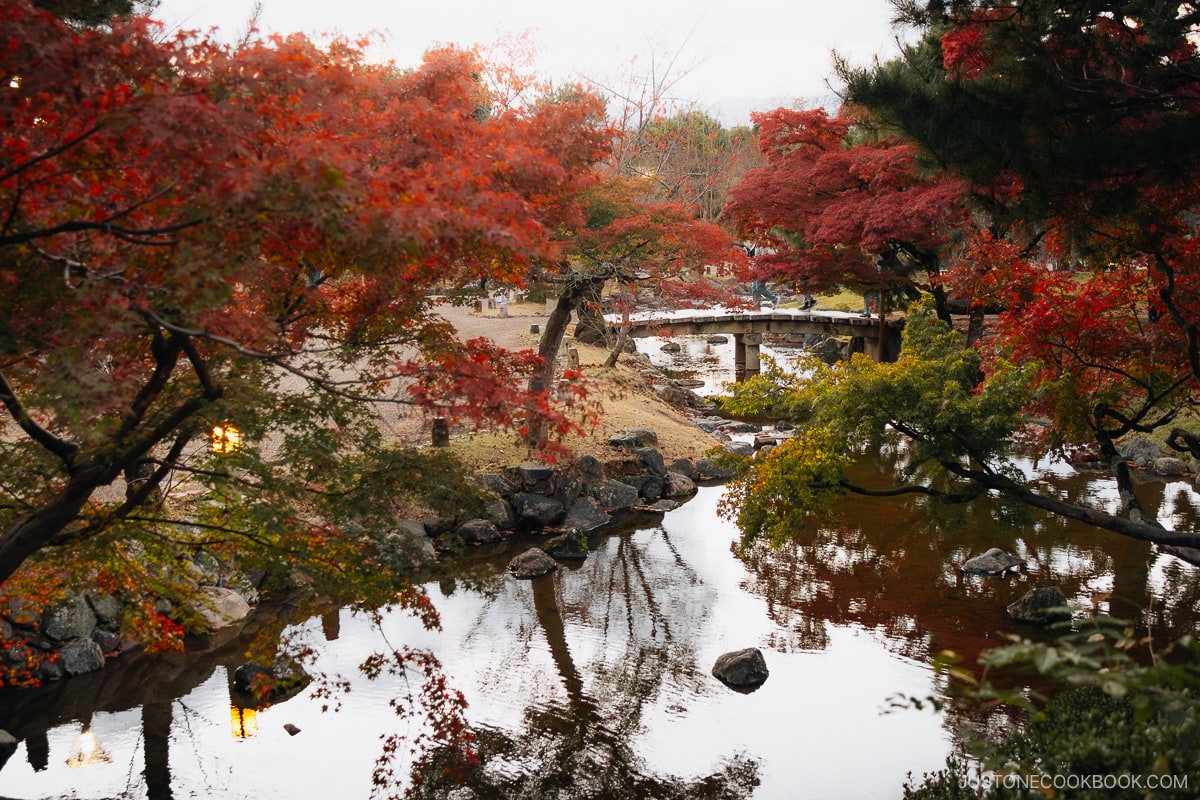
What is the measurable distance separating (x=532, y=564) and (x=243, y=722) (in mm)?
5253

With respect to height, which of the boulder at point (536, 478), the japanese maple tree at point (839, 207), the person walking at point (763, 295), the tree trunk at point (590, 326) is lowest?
the boulder at point (536, 478)

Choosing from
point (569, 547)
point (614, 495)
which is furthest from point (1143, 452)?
Answer: point (569, 547)

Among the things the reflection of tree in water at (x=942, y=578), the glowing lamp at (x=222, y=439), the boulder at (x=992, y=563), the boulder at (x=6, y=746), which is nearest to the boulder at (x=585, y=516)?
the reflection of tree in water at (x=942, y=578)

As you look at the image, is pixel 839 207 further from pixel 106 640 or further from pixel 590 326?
pixel 106 640

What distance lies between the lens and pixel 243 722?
9.43 metres

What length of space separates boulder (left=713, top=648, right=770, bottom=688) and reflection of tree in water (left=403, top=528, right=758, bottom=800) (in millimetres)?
291

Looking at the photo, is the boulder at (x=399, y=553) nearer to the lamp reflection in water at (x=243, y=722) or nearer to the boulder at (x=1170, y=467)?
the lamp reflection in water at (x=243, y=722)

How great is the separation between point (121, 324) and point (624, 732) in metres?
6.35

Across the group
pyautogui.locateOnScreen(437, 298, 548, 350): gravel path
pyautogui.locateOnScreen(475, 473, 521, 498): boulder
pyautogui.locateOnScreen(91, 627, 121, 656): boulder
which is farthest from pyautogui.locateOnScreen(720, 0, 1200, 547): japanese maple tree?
pyautogui.locateOnScreen(437, 298, 548, 350): gravel path

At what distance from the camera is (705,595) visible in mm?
13078

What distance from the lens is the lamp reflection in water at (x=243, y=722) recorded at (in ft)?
→ 30.2

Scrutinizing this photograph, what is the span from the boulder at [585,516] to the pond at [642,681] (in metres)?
0.67

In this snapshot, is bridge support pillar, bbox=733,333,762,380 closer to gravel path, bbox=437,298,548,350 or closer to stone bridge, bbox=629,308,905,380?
stone bridge, bbox=629,308,905,380

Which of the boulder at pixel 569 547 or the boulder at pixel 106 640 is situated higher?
the boulder at pixel 569 547
